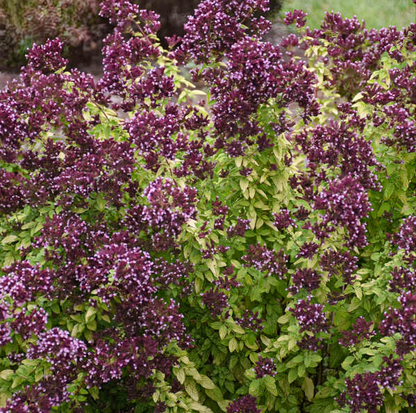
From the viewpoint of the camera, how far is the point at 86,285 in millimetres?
3430

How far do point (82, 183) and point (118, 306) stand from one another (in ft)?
2.67

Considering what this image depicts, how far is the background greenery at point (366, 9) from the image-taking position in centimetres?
1008

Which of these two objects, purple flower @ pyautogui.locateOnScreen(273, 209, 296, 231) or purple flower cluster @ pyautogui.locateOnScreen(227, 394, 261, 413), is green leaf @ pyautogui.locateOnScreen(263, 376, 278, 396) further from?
purple flower @ pyautogui.locateOnScreen(273, 209, 296, 231)

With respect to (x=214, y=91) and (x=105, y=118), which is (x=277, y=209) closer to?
(x=214, y=91)

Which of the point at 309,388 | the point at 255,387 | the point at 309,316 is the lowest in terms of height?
the point at 309,388

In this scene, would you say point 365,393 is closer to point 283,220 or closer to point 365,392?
point 365,392

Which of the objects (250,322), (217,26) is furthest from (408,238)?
(217,26)

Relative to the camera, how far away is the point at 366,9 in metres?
10.3

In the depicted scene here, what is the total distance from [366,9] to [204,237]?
26.1ft

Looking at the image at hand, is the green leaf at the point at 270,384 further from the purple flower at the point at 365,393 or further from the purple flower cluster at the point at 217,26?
the purple flower cluster at the point at 217,26

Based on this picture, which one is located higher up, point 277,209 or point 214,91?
point 214,91


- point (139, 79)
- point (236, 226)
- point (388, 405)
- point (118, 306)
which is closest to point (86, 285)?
point (118, 306)

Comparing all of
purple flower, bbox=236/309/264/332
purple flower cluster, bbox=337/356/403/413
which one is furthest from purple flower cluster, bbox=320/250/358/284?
purple flower, bbox=236/309/264/332

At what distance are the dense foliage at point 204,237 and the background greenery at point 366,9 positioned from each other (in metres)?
5.92
